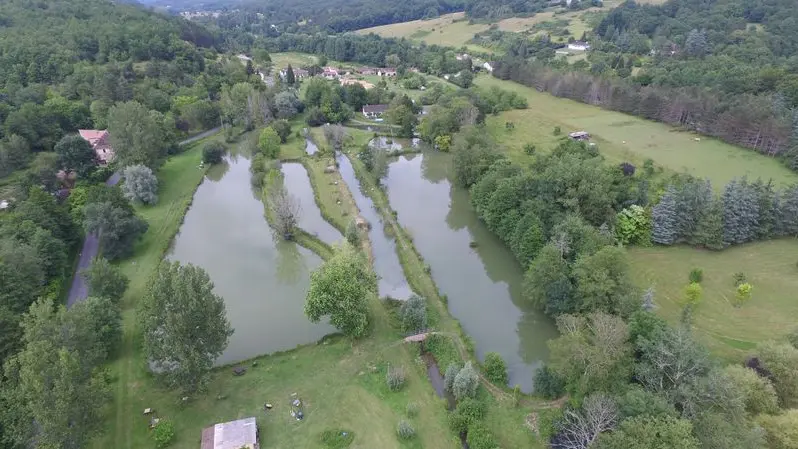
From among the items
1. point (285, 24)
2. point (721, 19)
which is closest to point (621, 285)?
point (721, 19)

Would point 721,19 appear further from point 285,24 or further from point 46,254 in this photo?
point 285,24

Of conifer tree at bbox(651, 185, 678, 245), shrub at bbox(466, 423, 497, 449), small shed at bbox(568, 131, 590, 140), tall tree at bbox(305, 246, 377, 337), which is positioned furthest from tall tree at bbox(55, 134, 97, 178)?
small shed at bbox(568, 131, 590, 140)

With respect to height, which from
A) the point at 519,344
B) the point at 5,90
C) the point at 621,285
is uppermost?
the point at 5,90

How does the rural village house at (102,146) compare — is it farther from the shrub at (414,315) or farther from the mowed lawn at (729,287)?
the mowed lawn at (729,287)

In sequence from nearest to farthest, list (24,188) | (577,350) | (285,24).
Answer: (577,350)
(24,188)
(285,24)

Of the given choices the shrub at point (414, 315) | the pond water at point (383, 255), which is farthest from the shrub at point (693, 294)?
the pond water at point (383, 255)
